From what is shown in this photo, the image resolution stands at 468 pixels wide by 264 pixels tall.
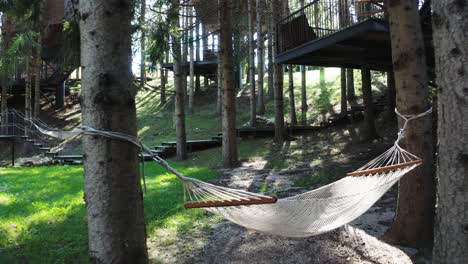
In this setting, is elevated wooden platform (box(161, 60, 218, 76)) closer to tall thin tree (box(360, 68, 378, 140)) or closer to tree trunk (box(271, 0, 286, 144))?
tree trunk (box(271, 0, 286, 144))

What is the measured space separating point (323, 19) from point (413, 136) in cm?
647

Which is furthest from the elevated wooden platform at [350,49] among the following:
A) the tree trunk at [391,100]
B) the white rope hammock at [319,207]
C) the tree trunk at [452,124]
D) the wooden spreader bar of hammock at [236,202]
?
the wooden spreader bar of hammock at [236,202]

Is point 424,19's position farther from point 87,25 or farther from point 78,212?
point 87,25

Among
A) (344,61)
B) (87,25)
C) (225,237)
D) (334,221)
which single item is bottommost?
(225,237)

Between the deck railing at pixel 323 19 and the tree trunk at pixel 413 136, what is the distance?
4.72 m

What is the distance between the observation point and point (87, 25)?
170cm

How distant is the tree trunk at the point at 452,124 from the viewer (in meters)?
1.87

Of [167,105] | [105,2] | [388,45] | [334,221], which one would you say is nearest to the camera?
[105,2]

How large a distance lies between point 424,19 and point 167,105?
13.8 metres

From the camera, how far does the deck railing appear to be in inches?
322

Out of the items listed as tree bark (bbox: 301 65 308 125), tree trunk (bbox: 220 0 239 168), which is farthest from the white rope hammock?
tree bark (bbox: 301 65 308 125)

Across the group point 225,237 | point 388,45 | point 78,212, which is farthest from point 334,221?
point 388,45

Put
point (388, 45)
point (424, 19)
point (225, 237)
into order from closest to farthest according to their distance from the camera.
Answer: point (225, 237) → point (424, 19) → point (388, 45)

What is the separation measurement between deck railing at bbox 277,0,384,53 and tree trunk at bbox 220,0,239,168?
132cm
